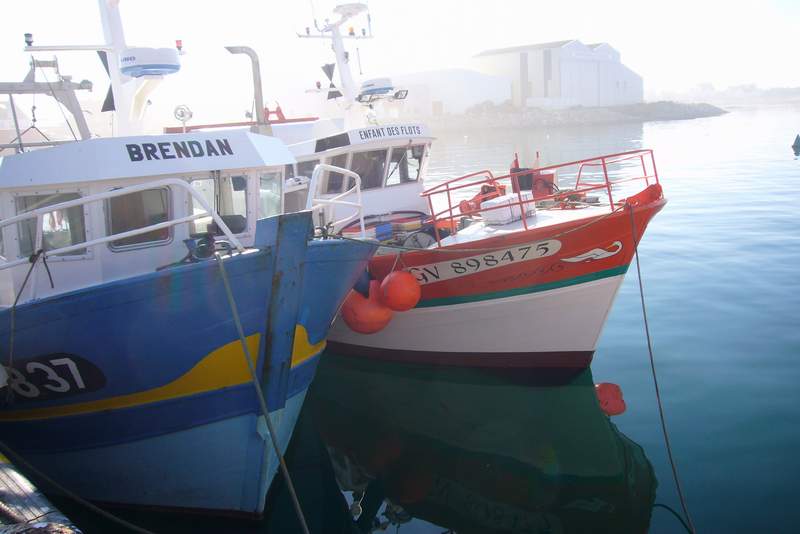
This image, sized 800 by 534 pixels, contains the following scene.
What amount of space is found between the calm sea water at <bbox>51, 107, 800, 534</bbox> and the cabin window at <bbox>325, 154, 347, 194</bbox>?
249 centimetres

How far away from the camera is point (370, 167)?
1020 centimetres

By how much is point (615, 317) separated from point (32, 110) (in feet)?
29.2

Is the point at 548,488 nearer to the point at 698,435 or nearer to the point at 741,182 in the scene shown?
the point at 698,435

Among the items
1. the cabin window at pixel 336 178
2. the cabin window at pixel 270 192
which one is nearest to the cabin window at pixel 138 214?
the cabin window at pixel 270 192

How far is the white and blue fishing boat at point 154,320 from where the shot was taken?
17.1ft

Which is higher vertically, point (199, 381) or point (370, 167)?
point (370, 167)

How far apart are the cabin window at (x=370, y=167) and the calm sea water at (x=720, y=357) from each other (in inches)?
160

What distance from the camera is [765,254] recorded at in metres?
12.2

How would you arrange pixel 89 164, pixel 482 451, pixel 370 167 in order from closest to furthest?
1. pixel 89 164
2. pixel 482 451
3. pixel 370 167

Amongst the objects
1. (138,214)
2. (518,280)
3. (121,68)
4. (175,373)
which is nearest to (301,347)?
(175,373)

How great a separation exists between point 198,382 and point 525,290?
4101mm

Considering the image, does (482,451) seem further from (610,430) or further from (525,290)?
(525,290)

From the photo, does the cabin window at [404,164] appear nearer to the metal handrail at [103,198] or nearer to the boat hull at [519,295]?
the boat hull at [519,295]

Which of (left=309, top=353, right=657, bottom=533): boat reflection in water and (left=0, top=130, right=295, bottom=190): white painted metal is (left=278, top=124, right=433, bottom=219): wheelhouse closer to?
(left=309, top=353, right=657, bottom=533): boat reflection in water
